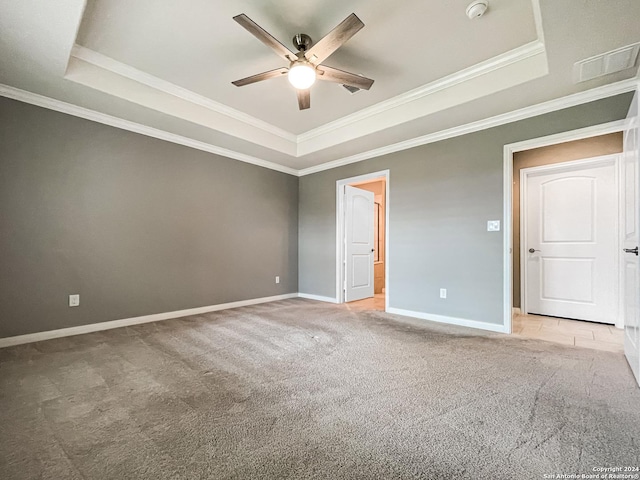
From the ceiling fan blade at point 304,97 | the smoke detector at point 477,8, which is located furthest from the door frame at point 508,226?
the ceiling fan blade at point 304,97

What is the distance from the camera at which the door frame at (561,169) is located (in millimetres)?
3426

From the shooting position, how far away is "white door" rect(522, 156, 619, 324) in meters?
3.54

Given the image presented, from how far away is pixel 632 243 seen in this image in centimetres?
214

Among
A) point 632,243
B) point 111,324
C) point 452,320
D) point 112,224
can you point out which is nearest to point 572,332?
point 452,320

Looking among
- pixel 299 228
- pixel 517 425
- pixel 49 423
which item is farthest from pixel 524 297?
pixel 49 423

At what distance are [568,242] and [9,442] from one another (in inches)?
218

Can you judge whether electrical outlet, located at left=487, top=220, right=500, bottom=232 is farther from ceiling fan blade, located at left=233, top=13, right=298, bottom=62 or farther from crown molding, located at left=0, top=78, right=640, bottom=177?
ceiling fan blade, located at left=233, top=13, right=298, bottom=62

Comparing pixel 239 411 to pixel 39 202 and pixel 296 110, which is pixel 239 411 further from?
Result: pixel 296 110

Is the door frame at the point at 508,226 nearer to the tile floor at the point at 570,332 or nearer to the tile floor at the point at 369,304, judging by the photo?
the tile floor at the point at 570,332

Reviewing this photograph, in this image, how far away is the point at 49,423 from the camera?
150 centimetres

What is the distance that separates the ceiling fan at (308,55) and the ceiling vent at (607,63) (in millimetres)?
1738

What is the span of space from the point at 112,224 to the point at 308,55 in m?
2.89

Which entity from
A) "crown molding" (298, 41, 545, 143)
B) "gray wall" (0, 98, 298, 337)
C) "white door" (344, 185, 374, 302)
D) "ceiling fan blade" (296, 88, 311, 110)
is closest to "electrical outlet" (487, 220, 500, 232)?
"crown molding" (298, 41, 545, 143)

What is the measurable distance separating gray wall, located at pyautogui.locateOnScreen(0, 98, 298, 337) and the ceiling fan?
1998mm
